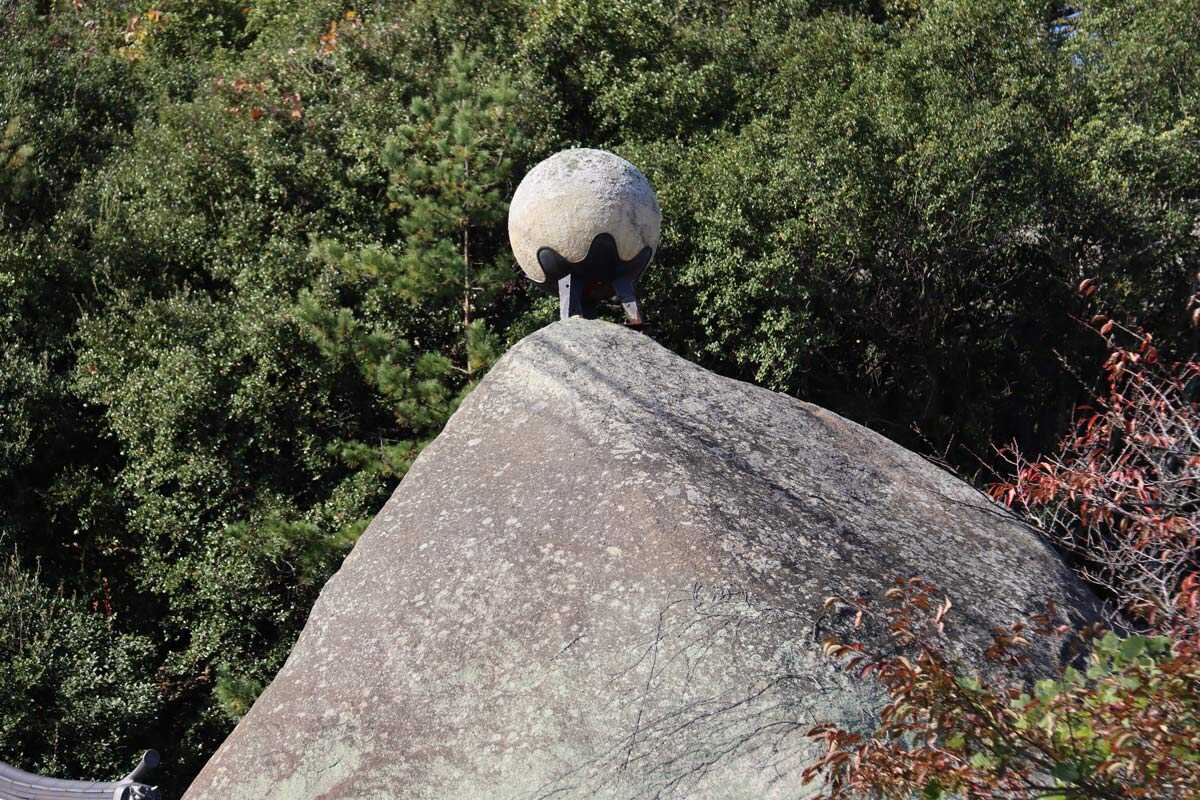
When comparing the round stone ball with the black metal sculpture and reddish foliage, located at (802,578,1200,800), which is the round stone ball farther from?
reddish foliage, located at (802,578,1200,800)

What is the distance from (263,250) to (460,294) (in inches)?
94.5

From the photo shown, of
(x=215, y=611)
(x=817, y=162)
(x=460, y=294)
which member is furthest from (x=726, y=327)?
(x=215, y=611)

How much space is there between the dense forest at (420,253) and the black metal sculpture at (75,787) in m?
3.43

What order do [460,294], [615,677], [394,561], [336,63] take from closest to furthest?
1. [615,677]
2. [394,561]
3. [460,294]
4. [336,63]

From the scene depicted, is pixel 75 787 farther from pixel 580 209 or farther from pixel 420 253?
pixel 420 253

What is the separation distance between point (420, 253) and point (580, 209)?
12.7ft

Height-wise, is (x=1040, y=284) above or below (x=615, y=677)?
below

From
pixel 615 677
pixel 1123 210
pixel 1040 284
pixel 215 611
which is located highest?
pixel 615 677

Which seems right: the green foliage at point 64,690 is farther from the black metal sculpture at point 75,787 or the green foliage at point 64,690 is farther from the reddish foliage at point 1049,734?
the reddish foliage at point 1049,734

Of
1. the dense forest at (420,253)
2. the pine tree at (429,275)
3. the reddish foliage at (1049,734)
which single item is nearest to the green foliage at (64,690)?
the dense forest at (420,253)

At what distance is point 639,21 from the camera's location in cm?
1486

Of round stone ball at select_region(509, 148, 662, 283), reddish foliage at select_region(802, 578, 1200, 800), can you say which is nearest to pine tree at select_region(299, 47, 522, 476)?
round stone ball at select_region(509, 148, 662, 283)

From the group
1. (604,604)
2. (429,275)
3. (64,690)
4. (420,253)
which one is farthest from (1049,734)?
(420,253)

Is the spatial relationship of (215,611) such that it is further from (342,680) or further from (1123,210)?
(1123,210)
